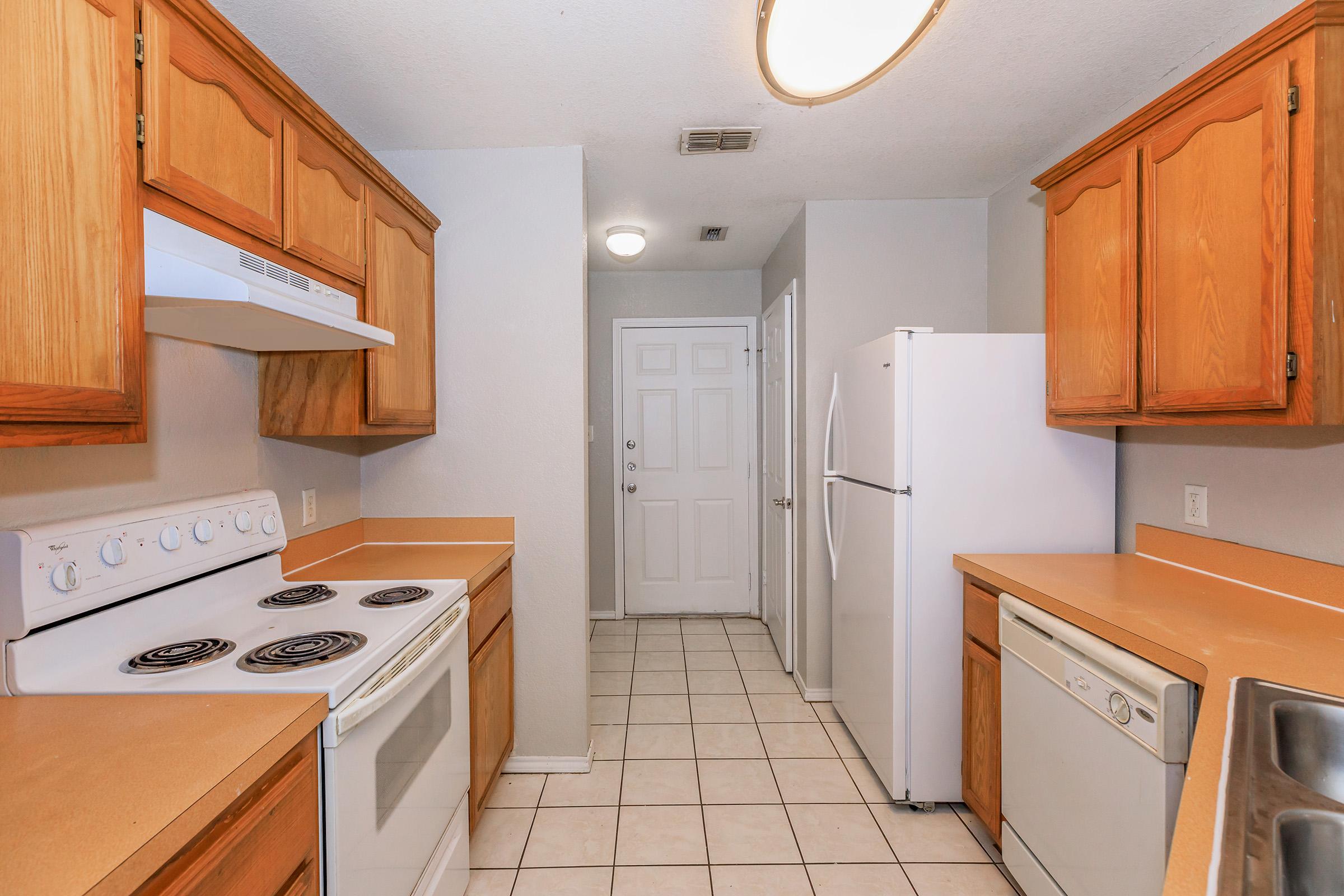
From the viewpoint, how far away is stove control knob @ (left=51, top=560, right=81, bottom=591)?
46.7 inches

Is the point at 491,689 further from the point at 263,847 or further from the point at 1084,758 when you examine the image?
the point at 1084,758

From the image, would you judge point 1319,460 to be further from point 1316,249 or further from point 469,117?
point 469,117

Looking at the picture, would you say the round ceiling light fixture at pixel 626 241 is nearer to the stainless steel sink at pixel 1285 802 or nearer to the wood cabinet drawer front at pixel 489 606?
the wood cabinet drawer front at pixel 489 606

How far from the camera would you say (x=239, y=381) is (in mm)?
1883

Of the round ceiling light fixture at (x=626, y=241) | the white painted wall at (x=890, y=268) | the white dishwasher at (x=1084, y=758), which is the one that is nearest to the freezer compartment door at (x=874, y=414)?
the white painted wall at (x=890, y=268)

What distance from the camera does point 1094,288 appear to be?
1.93m

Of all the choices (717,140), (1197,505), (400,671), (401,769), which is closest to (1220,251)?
(1197,505)

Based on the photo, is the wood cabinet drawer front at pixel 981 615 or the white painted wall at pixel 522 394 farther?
the white painted wall at pixel 522 394

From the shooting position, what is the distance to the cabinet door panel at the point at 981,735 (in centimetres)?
191

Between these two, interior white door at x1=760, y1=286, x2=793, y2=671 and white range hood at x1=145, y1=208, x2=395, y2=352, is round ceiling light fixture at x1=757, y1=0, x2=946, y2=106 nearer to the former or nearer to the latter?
white range hood at x1=145, y1=208, x2=395, y2=352

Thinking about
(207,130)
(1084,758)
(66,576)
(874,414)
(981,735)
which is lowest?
(981,735)

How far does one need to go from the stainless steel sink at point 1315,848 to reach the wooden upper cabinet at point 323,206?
204 cm

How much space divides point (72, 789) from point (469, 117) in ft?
7.02

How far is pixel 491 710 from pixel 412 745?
0.75 metres
